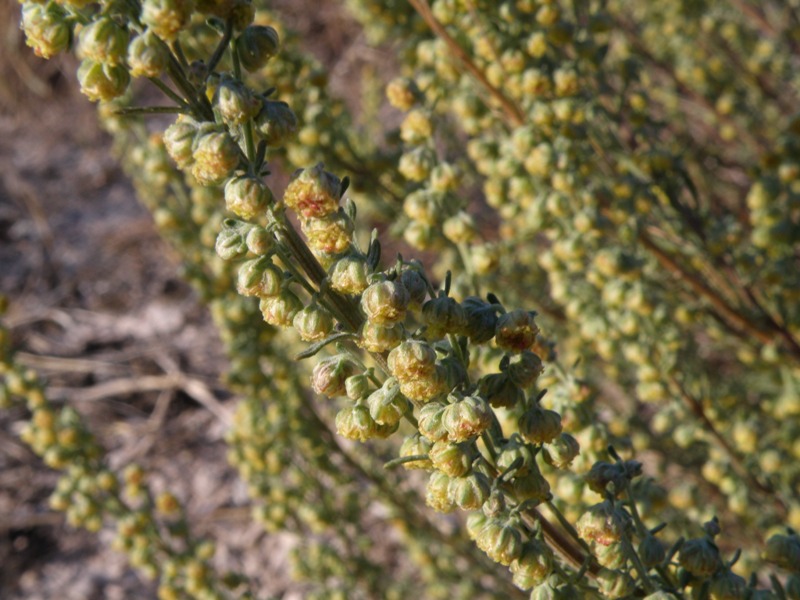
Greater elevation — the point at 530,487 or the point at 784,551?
the point at 530,487

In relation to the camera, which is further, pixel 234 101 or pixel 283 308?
pixel 283 308

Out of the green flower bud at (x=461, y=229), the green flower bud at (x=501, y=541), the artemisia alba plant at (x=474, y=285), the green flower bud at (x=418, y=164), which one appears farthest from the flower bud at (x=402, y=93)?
the green flower bud at (x=501, y=541)

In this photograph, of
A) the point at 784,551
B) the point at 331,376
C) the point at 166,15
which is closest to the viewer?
the point at 166,15

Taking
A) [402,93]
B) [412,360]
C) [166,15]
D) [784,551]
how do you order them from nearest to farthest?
1. [166,15]
2. [412,360]
3. [784,551]
4. [402,93]

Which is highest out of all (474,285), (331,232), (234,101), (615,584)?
(234,101)

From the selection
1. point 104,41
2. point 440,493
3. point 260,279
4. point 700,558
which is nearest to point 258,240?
point 260,279

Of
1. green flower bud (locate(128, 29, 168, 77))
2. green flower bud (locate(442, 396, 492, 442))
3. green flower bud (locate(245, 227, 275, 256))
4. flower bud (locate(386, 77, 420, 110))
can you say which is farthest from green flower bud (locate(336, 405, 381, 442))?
flower bud (locate(386, 77, 420, 110))

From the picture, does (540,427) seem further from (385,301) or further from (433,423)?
(385,301)
